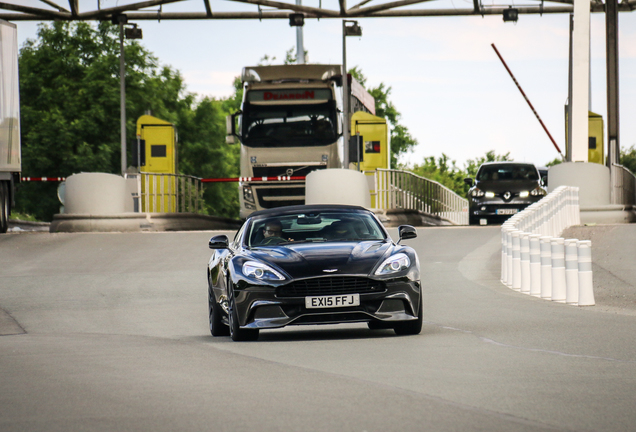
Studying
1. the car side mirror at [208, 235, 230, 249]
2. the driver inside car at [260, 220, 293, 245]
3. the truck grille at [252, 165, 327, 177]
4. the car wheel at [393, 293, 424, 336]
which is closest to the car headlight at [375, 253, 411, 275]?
the car wheel at [393, 293, 424, 336]

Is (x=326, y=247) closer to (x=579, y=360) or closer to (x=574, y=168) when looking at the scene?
(x=579, y=360)

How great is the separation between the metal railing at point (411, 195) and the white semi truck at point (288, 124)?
2624 mm

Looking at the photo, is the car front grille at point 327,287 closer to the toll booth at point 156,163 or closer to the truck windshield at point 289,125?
the truck windshield at point 289,125

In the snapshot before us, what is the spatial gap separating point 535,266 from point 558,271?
2.69 feet

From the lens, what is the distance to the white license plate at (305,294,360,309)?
1062 cm

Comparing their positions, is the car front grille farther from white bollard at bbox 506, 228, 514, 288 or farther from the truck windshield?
the truck windshield

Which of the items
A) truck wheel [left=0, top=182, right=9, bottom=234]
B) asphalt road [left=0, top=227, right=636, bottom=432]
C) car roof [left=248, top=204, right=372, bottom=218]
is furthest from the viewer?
truck wheel [left=0, top=182, right=9, bottom=234]

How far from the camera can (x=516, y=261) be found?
17219mm

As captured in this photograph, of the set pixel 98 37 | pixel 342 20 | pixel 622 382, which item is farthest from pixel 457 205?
pixel 622 382

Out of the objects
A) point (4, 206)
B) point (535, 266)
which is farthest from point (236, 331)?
point (4, 206)

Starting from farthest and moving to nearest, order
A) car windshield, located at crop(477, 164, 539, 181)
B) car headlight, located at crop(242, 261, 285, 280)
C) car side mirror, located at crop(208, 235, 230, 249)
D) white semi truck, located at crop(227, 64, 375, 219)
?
car windshield, located at crop(477, 164, 539, 181), white semi truck, located at crop(227, 64, 375, 219), car side mirror, located at crop(208, 235, 230, 249), car headlight, located at crop(242, 261, 285, 280)

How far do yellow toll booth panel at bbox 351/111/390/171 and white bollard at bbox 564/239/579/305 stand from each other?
16774 millimetres

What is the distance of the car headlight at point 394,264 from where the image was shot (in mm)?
10750

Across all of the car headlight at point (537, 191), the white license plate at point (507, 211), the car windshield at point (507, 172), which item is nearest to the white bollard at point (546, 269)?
the white license plate at point (507, 211)
